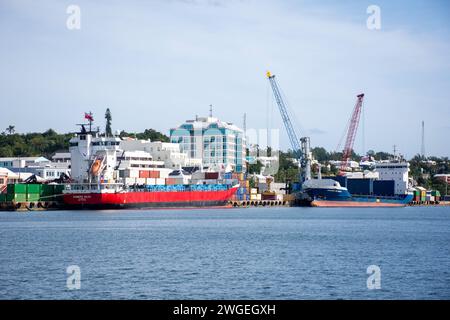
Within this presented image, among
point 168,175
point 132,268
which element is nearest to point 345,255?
point 132,268

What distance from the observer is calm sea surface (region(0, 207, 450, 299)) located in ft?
89.7

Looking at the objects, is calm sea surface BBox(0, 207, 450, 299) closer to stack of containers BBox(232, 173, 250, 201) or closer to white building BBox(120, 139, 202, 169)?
stack of containers BBox(232, 173, 250, 201)

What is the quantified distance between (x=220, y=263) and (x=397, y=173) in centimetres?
10718

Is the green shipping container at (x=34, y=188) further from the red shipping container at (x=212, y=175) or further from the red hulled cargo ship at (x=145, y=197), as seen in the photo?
the red shipping container at (x=212, y=175)

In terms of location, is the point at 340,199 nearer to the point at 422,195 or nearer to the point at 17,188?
the point at 422,195

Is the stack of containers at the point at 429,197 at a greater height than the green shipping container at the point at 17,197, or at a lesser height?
lesser

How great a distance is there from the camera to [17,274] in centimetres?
3120

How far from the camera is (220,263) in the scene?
114 feet

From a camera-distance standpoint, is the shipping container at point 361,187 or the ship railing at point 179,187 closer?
the ship railing at point 179,187

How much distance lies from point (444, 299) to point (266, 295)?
6.06 meters

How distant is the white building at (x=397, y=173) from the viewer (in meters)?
135

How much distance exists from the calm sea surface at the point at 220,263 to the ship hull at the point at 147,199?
1090 inches

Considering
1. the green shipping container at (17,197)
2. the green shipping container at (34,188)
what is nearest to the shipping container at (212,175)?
the green shipping container at (34,188)
